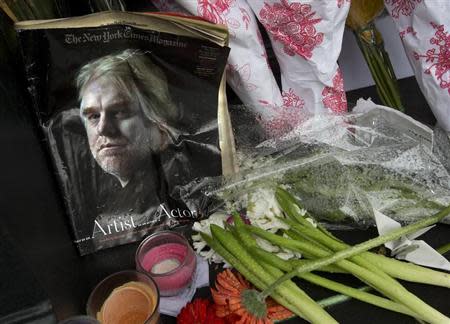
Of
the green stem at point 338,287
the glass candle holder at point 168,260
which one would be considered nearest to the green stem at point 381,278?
the green stem at point 338,287

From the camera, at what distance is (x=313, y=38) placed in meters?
0.78

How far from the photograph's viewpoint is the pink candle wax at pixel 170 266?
698 millimetres

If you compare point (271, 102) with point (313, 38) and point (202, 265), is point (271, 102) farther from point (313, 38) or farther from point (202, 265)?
point (202, 265)

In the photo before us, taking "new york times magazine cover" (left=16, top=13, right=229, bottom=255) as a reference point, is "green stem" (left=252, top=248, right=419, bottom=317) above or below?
below

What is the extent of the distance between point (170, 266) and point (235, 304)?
14cm

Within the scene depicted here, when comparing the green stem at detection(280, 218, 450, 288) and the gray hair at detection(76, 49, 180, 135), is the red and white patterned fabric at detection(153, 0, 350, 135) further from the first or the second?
the green stem at detection(280, 218, 450, 288)

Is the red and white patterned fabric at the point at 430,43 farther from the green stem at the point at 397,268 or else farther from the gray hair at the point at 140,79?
the gray hair at the point at 140,79

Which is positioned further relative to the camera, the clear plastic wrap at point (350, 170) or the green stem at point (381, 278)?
the clear plastic wrap at point (350, 170)

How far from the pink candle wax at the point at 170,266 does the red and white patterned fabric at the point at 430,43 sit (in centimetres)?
53

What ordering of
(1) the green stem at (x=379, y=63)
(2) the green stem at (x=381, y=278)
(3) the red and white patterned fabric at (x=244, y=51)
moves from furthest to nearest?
(1) the green stem at (x=379, y=63), (3) the red and white patterned fabric at (x=244, y=51), (2) the green stem at (x=381, y=278)

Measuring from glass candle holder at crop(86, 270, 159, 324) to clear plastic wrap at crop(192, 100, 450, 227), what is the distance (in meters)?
0.21

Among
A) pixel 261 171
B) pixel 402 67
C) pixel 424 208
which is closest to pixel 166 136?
pixel 261 171

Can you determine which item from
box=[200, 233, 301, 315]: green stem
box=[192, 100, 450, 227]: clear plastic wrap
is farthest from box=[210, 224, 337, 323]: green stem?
box=[192, 100, 450, 227]: clear plastic wrap

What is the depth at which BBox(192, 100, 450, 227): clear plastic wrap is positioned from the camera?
0.77 meters
